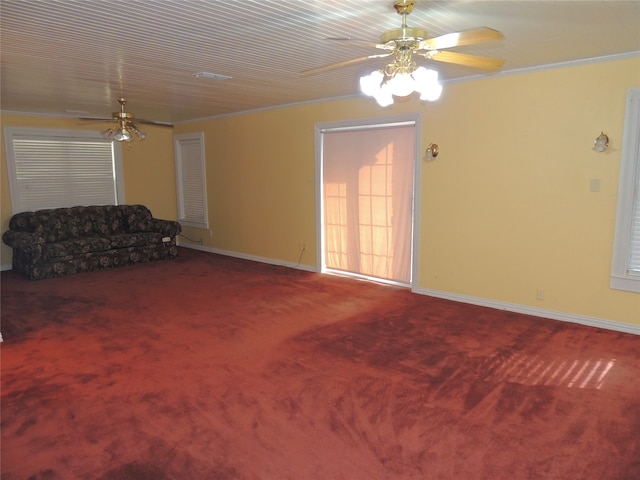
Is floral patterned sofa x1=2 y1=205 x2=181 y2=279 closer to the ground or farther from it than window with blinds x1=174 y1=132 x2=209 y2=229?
closer to the ground

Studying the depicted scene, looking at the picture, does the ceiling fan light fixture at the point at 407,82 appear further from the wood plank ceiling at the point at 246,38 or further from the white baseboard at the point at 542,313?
the white baseboard at the point at 542,313

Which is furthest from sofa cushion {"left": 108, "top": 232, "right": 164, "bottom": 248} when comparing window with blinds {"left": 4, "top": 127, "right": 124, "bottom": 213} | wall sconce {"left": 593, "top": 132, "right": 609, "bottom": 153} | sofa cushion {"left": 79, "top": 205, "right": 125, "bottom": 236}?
wall sconce {"left": 593, "top": 132, "right": 609, "bottom": 153}

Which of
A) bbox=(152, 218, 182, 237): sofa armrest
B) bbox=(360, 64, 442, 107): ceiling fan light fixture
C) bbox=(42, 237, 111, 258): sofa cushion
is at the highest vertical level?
bbox=(360, 64, 442, 107): ceiling fan light fixture

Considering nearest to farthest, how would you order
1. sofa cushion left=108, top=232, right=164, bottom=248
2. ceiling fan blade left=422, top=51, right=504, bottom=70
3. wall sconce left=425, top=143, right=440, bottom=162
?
1. ceiling fan blade left=422, top=51, right=504, bottom=70
2. wall sconce left=425, top=143, right=440, bottom=162
3. sofa cushion left=108, top=232, right=164, bottom=248

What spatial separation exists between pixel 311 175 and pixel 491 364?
3.77 meters

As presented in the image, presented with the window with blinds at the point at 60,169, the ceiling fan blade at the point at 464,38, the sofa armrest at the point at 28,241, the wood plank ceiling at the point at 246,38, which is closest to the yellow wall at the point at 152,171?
the window with blinds at the point at 60,169

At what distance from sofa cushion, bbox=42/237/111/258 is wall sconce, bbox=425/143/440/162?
482cm

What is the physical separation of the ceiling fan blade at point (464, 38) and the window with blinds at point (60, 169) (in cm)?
675

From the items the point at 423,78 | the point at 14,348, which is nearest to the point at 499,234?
the point at 423,78

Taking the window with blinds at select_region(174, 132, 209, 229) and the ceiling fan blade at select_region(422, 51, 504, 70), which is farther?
the window with blinds at select_region(174, 132, 209, 229)

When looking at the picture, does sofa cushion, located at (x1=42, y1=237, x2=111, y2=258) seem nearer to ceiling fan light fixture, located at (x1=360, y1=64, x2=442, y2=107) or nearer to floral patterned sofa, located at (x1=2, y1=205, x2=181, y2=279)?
floral patterned sofa, located at (x1=2, y1=205, x2=181, y2=279)

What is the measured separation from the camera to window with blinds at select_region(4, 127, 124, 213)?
6941mm

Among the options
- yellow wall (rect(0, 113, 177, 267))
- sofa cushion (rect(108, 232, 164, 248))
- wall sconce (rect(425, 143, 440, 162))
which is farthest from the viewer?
yellow wall (rect(0, 113, 177, 267))

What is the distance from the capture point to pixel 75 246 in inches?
257
